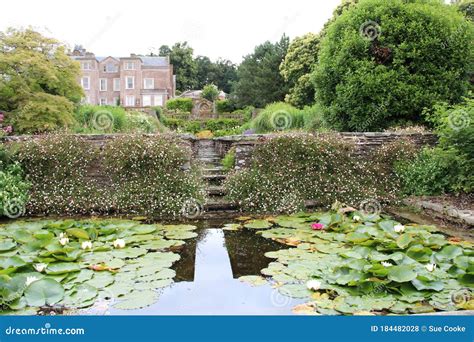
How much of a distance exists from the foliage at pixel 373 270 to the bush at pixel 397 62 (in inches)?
137

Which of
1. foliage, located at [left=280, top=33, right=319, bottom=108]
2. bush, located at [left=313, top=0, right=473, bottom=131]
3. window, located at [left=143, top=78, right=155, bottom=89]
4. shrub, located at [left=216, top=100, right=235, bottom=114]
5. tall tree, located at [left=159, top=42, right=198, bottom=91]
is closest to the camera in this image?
bush, located at [left=313, top=0, right=473, bottom=131]

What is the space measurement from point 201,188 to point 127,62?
4029cm

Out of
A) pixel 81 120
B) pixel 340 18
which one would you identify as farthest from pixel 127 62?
pixel 340 18

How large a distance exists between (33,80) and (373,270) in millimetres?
9495

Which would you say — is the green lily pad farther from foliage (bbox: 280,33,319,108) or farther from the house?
the house

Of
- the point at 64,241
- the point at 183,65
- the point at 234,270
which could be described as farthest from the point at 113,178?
the point at 183,65

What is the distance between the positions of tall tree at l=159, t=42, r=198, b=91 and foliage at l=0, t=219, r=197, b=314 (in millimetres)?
48435

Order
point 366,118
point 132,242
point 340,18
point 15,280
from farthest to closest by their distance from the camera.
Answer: point 340,18 → point 366,118 → point 132,242 → point 15,280

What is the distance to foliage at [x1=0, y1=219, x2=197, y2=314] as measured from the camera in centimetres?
300

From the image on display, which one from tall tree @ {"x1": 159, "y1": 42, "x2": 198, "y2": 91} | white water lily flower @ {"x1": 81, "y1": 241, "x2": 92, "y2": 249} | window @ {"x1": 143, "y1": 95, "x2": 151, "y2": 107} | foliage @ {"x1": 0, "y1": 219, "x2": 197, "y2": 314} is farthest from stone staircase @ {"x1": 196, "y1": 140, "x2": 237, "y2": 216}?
tall tree @ {"x1": 159, "y1": 42, "x2": 198, "y2": 91}

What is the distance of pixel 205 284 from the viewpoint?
3.49m

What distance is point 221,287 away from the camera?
3.40 metres

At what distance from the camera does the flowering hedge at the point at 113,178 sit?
6.24 m

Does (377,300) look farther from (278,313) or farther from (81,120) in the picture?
(81,120)
